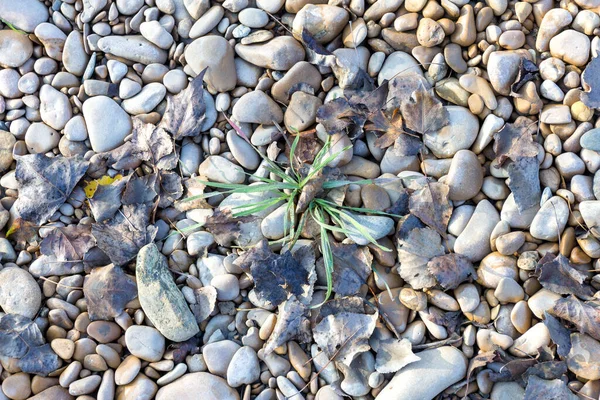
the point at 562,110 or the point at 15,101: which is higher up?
the point at 562,110

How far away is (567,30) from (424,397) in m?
1.39

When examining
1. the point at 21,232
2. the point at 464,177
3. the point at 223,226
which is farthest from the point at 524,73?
the point at 21,232

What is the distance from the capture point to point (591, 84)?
6.50ft

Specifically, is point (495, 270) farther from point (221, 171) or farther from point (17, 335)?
point (17, 335)

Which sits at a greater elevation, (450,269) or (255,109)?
(255,109)

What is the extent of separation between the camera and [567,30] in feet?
6.68

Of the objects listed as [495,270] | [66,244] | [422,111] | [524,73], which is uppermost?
[524,73]

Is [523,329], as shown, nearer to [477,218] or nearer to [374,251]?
[477,218]

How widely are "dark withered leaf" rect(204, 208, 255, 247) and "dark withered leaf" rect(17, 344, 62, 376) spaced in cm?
66

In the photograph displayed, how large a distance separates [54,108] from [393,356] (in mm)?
1557

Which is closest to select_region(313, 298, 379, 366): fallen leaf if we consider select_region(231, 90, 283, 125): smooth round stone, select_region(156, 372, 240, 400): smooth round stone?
select_region(156, 372, 240, 400): smooth round stone

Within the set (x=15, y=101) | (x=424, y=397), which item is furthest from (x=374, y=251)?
(x=15, y=101)

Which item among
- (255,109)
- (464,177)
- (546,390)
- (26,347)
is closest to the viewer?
(546,390)

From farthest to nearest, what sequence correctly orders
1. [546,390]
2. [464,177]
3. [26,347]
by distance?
[464,177], [26,347], [546,390]
